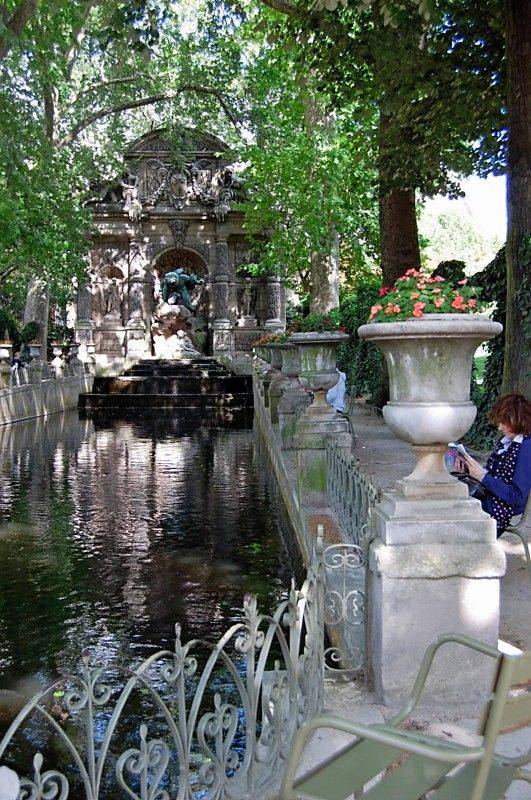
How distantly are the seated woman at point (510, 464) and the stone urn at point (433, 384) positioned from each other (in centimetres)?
110

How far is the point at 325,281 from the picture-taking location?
23875mm

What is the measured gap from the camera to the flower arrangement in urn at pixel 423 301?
13.6 ft

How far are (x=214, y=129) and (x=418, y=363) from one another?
3326cm

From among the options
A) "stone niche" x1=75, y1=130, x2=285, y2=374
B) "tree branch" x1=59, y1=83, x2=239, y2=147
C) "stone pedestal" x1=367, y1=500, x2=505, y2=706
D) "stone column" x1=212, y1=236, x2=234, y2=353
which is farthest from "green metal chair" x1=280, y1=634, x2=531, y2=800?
"stone niche" x1=75, y1=130, x2=285, y2=374

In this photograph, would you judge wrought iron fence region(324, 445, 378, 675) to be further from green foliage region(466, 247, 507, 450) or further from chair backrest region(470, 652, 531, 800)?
green foliage region(466, 247, 507, 450)

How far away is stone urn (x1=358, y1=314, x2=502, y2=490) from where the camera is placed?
409 cm

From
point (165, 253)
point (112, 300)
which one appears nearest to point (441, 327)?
point (112, 300)

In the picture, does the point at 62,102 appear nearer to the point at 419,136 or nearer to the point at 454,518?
the point at 419,136

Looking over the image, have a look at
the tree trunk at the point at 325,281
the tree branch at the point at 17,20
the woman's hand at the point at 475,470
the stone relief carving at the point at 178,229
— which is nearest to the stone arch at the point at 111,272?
the stone relief carving at the point at 178,229

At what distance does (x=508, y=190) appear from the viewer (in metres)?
10.1

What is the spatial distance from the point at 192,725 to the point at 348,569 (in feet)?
10.5

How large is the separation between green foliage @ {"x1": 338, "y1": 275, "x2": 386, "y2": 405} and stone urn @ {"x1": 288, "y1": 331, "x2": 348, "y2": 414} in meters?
10.4

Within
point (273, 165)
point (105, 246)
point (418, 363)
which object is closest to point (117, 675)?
point (418, 363)

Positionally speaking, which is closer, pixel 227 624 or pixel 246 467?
pixel 227 624
